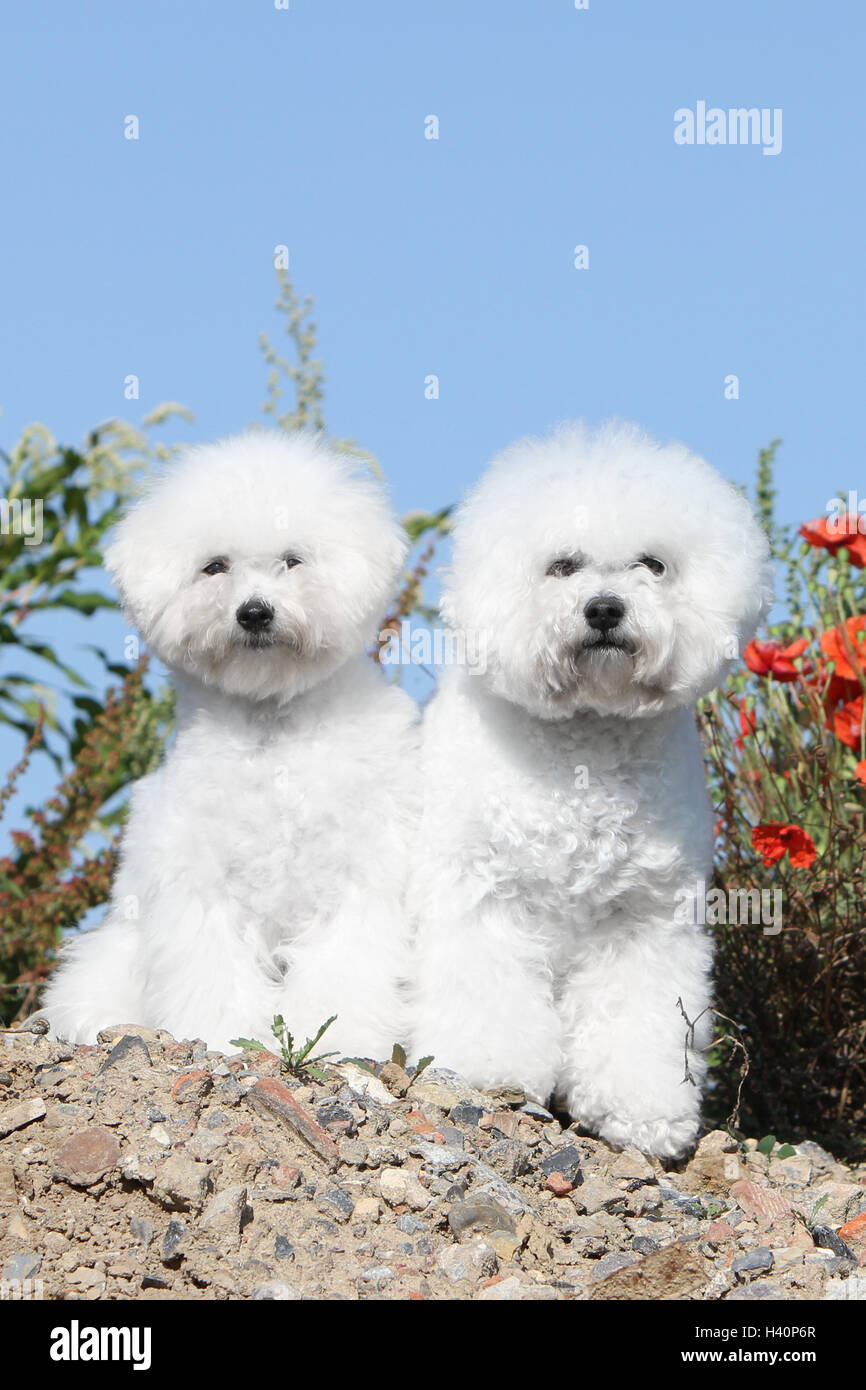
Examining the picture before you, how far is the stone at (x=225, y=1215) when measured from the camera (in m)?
3.46

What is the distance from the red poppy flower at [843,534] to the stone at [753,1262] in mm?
2856

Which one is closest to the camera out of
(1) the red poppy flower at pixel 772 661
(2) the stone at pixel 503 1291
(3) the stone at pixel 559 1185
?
(2) the stone at pixel 503 1291

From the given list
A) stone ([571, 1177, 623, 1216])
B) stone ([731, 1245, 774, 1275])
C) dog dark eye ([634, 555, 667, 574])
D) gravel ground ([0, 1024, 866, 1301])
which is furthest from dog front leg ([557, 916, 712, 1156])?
dog dark eye ([634, 555, 667, 574])

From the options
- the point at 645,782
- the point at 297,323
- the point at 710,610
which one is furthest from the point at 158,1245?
the point at 297,323

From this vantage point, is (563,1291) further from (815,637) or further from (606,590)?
(815,637)

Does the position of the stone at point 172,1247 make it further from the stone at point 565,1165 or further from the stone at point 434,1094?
the stone at point 565,1165

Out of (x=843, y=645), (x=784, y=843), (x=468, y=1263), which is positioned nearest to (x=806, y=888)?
(x=784, y=843)

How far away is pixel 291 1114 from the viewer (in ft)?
12.7

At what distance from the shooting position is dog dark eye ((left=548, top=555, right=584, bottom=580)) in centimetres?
427

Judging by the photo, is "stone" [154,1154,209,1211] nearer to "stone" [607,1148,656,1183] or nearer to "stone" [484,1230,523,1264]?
A: "stone" [484,1230,523,1264]

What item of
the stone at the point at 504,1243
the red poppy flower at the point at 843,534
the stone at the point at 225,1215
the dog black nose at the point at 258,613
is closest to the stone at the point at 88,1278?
the stone at the point at 225,1215

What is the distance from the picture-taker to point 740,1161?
15.4 ft
